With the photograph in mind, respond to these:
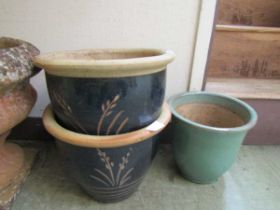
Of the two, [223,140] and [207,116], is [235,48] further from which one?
[223,140]

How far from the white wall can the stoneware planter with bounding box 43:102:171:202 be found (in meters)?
0.33

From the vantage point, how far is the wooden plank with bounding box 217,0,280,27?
4.71 ft

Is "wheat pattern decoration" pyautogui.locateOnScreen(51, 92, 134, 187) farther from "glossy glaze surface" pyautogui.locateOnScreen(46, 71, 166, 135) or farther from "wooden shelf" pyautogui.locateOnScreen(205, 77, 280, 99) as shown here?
"wooden shelf" pyautogui.locateOnScreen(205, 77, 280, 99)

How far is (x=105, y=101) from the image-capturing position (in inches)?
21.7

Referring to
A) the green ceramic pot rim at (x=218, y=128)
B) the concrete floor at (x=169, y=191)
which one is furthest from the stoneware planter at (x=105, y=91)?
the concrete floor at (x=169, y=191)

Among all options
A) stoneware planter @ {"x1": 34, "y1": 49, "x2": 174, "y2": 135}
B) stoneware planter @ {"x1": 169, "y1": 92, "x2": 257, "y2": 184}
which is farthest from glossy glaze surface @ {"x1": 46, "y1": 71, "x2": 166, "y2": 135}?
stoneware planter @ {"x1": 169, "y1": 92, "x2": 257, "y2": 184}

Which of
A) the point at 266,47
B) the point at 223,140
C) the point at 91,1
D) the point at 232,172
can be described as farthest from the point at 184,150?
the point at 266,47

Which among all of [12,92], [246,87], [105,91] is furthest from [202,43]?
[12,92]

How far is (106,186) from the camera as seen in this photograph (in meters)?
0.68

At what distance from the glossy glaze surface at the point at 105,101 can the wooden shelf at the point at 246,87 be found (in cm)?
54

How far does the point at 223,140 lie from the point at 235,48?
0.68m

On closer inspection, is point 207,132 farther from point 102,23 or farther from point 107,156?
point 102,23

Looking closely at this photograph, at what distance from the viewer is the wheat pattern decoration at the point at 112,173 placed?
618 mm

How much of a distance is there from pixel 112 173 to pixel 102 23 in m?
0.56
